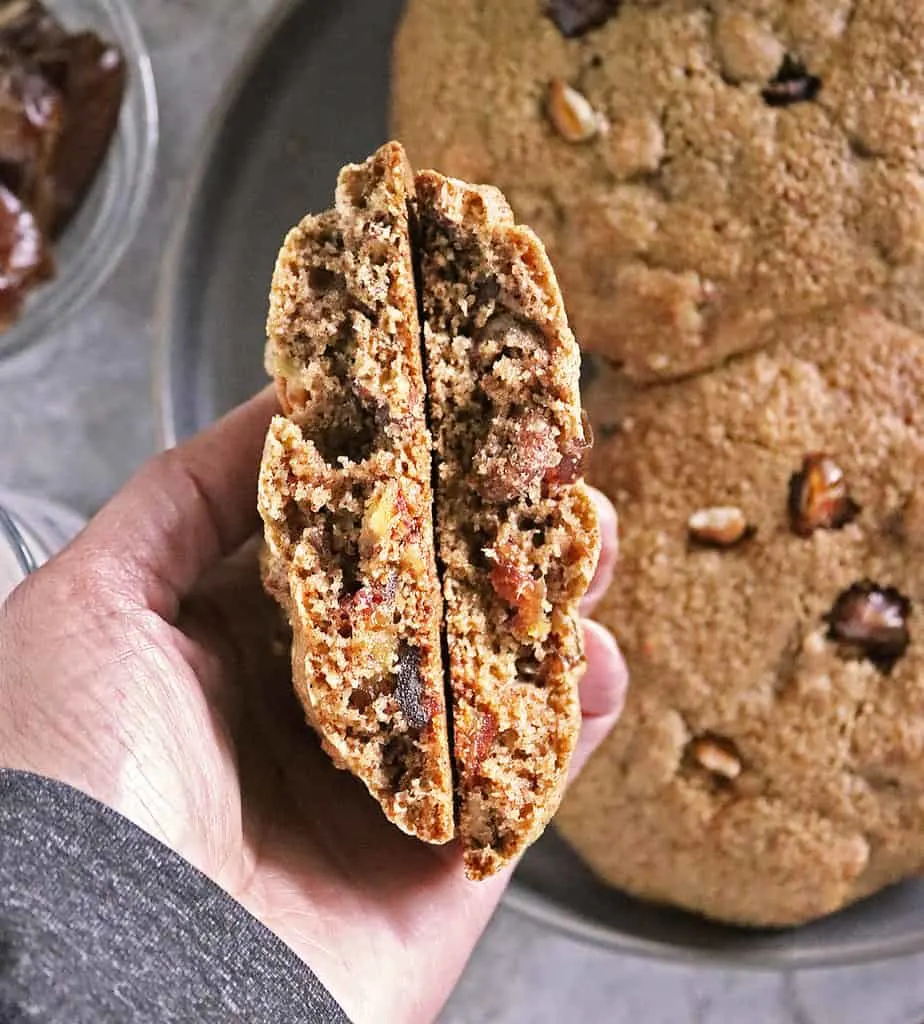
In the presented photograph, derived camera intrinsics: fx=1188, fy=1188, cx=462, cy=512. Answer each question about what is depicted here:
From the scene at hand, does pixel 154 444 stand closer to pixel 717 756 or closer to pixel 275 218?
pixel 275 218

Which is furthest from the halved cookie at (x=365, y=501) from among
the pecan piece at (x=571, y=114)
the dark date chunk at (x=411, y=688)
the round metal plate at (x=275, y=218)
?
the round metal plate at (x=275, y=218)

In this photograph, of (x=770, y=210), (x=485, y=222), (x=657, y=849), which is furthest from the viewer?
(x=657, y=849)

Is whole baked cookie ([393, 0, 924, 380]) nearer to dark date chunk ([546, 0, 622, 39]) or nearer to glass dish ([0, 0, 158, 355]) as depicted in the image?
dark date chunk ([546, 0, 622, 39])

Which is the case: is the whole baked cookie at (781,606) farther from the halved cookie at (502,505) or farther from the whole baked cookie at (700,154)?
the halved cookie at (502,505)

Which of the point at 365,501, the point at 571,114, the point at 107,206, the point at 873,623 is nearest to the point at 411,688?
the point at 365,501

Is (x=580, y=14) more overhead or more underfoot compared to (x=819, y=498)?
more overhead

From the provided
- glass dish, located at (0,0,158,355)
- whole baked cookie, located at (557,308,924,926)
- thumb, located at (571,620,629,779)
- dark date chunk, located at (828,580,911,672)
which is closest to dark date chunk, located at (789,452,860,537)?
whole baked cookie, located at (557,308,924,926)

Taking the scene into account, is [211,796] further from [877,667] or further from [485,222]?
[877,667]

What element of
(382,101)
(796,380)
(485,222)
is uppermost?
(485,222)

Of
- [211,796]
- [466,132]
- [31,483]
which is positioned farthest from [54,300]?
[211,796]
